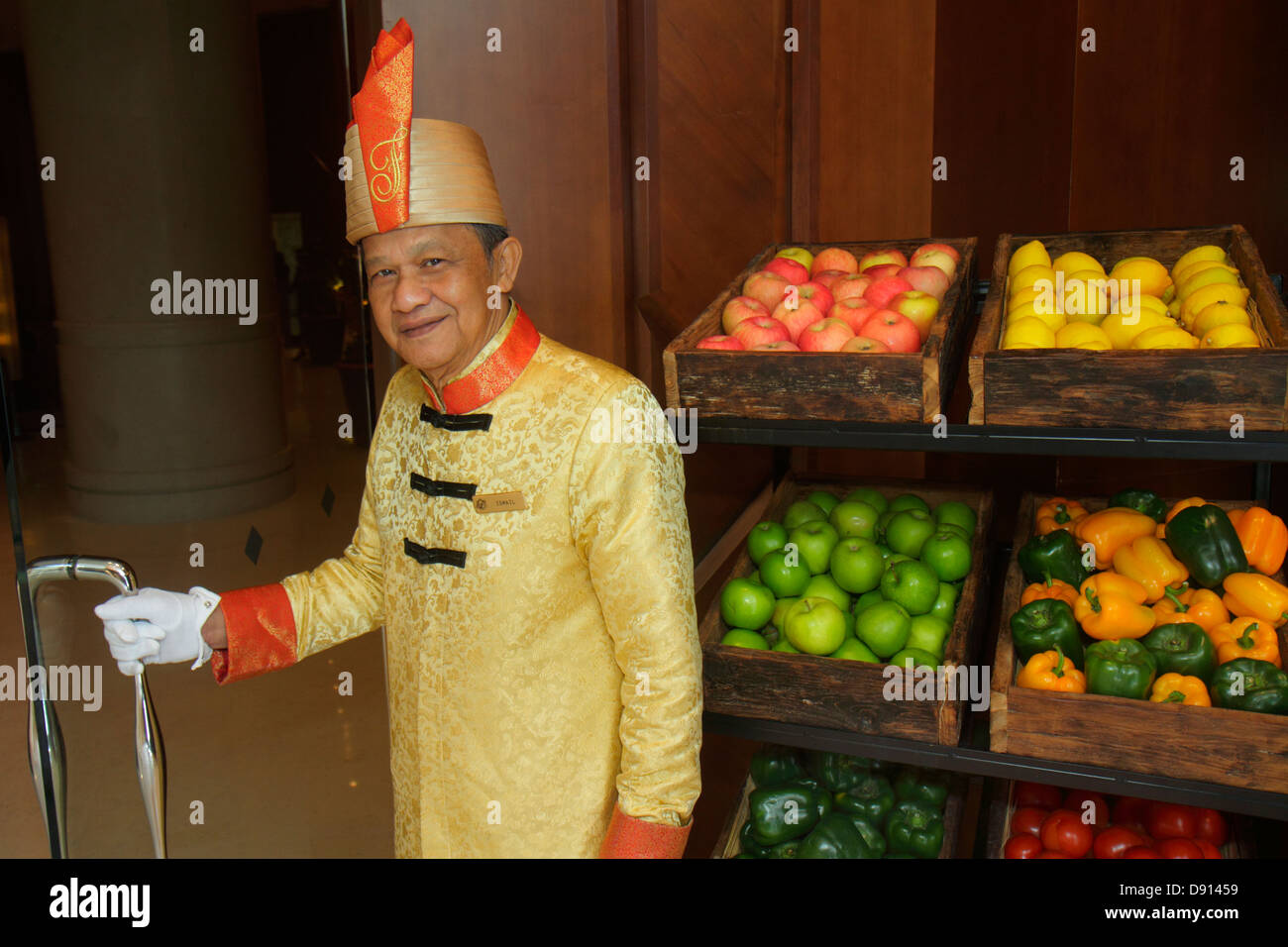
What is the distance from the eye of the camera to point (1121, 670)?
65.2 inches

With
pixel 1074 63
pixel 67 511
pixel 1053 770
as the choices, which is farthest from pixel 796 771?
pixel 1074 63

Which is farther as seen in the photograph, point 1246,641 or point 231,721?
point 231,721

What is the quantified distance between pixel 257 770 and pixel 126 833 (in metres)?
0.42

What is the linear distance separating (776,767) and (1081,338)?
111 cm

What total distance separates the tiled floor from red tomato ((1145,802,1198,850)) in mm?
2048

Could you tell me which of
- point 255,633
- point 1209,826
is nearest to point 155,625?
point 255,633

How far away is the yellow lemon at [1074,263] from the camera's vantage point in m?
1.88

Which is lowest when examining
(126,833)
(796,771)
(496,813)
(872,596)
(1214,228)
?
(126,833)

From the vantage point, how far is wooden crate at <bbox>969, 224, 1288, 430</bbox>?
1437 mm

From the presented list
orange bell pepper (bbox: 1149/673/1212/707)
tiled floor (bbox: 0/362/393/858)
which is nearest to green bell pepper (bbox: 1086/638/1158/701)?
orange bell pepper (bbox: 1149/673/1212/707)

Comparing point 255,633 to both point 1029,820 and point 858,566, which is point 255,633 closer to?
point 858,566

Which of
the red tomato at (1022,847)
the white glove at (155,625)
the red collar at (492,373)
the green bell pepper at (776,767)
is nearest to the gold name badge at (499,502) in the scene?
the red collar at (492,373)
